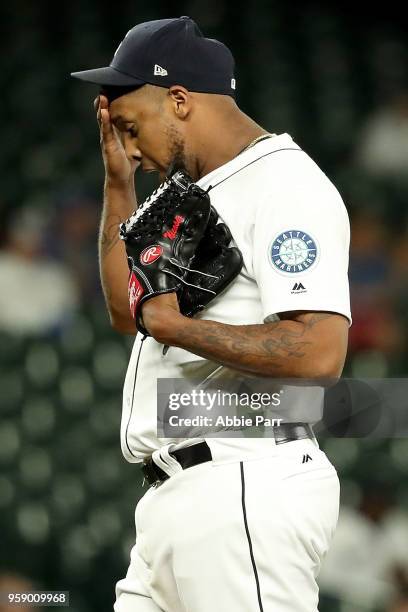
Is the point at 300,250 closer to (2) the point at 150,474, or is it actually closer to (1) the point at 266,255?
(1) the point at 266,255

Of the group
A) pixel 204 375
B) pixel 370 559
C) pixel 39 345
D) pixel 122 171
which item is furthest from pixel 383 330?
pixel 204 375

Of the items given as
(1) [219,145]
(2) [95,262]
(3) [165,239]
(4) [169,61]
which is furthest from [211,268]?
(2) [95,262]

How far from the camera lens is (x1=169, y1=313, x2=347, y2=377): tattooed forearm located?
124 cm

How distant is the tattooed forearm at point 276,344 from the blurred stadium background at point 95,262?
59.2 inches

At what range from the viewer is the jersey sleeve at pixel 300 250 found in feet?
4.15

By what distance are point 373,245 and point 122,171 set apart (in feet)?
4.79

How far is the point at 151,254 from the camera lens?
131 cm

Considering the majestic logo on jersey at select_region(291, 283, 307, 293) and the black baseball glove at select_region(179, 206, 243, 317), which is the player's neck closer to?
the black baseball glove at select_region(179, 206, 243, 317)

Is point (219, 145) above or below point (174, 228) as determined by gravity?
above

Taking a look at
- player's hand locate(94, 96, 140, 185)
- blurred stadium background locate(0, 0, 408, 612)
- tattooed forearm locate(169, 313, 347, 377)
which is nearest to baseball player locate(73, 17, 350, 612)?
tattooed forearm locate(169, 313, 347, 377)

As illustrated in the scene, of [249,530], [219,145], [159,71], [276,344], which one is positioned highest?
[159,71]

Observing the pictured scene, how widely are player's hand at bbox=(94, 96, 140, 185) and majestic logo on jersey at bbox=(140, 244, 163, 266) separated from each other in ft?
0.93

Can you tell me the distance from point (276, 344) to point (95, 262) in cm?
187

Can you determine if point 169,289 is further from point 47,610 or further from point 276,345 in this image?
point 47,610
